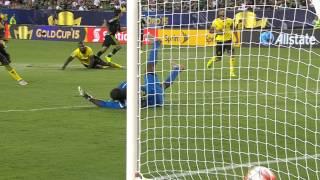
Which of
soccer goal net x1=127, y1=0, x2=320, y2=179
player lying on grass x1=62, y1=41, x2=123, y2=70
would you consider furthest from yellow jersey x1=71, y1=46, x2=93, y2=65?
soccer goal net x1=127, y1=0, x2=320, y2=179

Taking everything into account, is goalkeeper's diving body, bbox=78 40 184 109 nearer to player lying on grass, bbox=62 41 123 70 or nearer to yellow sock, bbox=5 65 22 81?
yellow sock, bbox=5 65 22 81

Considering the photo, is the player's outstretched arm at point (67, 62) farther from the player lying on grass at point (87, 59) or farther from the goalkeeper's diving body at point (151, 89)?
the goalkeeper's diving body at point (151, 89)

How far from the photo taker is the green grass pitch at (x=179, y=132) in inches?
286

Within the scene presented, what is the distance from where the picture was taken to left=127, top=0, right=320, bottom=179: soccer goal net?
6684 mm

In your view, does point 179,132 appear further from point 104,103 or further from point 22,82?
point 22,82

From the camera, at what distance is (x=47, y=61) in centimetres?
2388

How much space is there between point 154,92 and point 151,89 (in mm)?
309

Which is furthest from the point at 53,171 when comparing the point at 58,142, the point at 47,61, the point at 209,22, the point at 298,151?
the point at 47,61

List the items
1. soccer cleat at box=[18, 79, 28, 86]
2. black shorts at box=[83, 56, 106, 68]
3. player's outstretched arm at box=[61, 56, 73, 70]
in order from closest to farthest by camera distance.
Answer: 1. soccer cleat at box=[18, 79, 28, 86]
2. player's outstretched arm at box=[61, 56, 73, 70]
3. black shorts at box=[83, 56, 106, 68]

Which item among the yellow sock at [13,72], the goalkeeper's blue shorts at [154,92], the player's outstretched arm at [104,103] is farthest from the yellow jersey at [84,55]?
the goalkeeper's blue shorts at [154,92]

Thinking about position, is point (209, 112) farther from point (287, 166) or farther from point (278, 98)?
point (287, 166)

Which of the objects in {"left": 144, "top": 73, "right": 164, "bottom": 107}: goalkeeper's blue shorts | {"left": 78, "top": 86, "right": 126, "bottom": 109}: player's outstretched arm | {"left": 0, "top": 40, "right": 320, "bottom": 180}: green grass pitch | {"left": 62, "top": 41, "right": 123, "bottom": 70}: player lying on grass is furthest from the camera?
{"left": 62, "top": 41, "right": 123, "bottom": 70}: player lying on grass

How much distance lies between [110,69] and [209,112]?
1045cm

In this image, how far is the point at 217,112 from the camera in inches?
422
